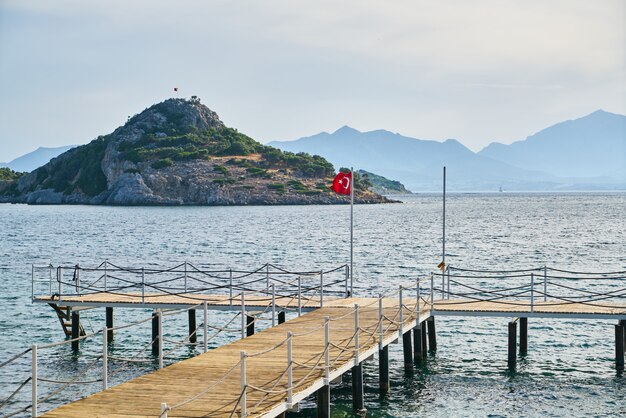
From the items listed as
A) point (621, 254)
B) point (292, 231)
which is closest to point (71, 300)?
point (621, 254)

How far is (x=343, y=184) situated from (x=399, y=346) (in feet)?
23.1

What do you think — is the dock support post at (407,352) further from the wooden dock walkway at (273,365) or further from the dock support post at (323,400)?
the dock support post at (323,400)

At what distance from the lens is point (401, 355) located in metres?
31.4

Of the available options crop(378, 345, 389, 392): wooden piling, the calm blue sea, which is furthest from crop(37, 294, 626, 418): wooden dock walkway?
the calm blue sea

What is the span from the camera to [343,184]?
3584 cm

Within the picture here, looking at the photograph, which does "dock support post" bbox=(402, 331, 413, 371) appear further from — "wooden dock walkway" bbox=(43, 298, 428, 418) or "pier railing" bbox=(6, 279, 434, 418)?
"wooden dock walkway" bbox=(43, 298, 428, 418)

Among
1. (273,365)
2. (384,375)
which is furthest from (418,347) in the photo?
(273,365)

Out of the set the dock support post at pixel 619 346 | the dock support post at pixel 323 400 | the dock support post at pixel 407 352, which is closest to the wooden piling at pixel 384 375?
the dock support post at pixel 407 352

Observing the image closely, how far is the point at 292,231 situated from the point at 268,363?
9639 centimetres

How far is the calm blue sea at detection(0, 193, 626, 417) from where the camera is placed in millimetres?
25656

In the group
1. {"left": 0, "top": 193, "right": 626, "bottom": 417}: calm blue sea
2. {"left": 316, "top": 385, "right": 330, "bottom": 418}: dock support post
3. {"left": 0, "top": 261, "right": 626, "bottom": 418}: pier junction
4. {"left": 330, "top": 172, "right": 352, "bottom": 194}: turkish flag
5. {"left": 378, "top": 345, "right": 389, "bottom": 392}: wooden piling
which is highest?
{"left": 330, "top": 172, "right": 352, "bottom": 194}: turkish flag

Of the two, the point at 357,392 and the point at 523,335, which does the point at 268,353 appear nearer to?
the point at 357,392

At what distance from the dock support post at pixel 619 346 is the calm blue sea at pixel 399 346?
0.34 metres

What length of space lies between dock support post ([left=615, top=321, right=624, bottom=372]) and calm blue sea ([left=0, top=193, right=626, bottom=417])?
0.34 metres
